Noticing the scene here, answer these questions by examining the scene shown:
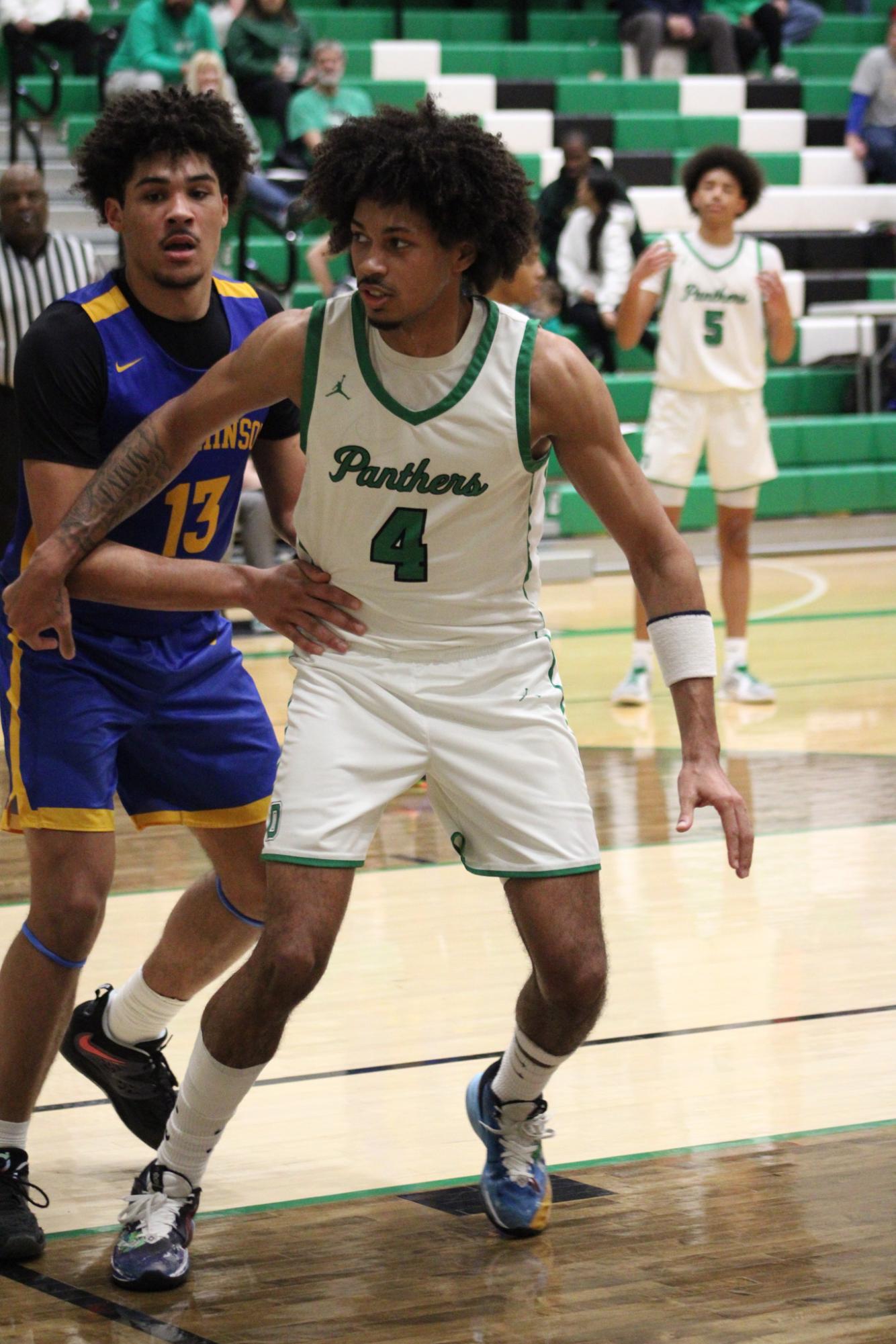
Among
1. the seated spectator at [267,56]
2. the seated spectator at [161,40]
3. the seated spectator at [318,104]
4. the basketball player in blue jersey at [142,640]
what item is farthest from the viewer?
the seated spectator at [267,56]

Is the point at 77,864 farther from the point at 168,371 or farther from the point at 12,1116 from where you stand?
the point at 168,371

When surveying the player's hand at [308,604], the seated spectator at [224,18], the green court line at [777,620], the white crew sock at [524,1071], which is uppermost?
the player's hand at [308,604]

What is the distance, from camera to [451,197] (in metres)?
2.80

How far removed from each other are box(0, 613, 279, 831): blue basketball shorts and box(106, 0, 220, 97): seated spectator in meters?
9.04

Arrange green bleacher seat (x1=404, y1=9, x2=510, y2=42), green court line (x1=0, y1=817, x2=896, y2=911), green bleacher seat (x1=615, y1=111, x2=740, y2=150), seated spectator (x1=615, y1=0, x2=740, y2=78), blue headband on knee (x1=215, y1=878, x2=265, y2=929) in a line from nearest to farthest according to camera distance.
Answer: blue headband on knee (x1=215, y1=878, x2=265, y2=929)
green court line (x1=0, y1=817, x2=896, y2=911)
green bleacher seat (x1=615, y1=111, x2=740, y2=150)
green bleacher seat (x1=404, y1=9, x2=510, y2=42)
seated spectator (x1=615, y1=0, x2=740, y2=78)

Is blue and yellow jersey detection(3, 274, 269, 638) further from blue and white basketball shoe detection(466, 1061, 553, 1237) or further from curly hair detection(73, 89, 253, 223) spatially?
blue and white basketball shoe detection(466, 1061, 553, 1237)

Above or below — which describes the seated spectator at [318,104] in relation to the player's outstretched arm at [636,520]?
below

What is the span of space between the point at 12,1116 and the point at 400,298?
4.49 ft

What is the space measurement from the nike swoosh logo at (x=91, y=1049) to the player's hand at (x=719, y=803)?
3.65 feet

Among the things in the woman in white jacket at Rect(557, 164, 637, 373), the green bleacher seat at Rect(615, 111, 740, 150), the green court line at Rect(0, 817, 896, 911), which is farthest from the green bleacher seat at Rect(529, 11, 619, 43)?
the green court line at Rect(0, 817, 896, 911)

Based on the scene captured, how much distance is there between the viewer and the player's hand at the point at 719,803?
282 centimetres

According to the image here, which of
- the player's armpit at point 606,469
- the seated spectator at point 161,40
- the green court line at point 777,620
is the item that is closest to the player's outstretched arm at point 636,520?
the player's armpit at point 606,469

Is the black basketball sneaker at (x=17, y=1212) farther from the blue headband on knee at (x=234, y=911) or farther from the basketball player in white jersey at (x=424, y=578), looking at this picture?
the blue headband on knee at (x=234, y=911)

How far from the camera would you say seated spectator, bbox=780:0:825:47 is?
15.5m
